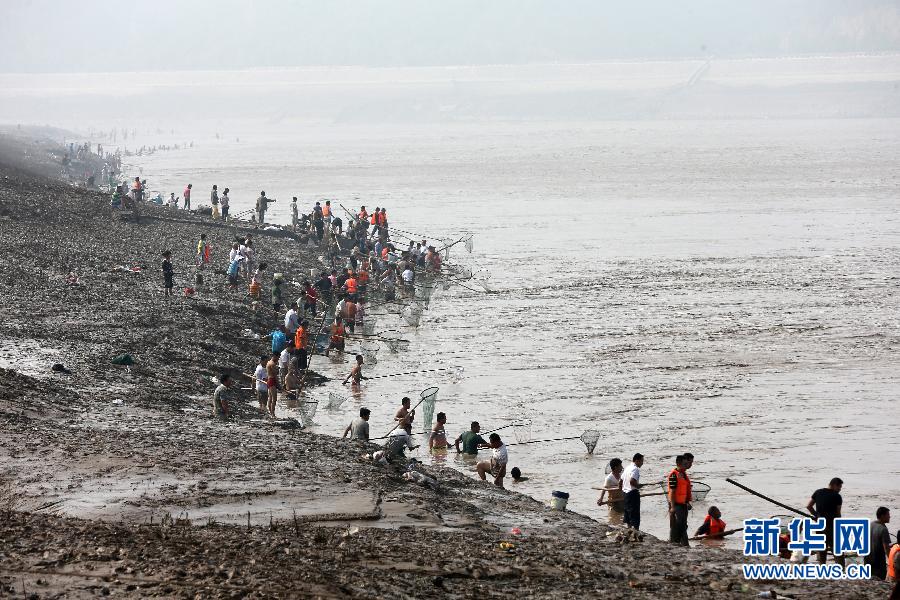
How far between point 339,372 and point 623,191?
44.1m

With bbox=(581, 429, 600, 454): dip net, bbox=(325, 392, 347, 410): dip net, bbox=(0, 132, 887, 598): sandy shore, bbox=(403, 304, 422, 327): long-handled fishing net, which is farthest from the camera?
bbox=(403, 304, 422, 327): long-handled fishing net

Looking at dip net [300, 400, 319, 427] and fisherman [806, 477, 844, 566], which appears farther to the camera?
dip net [300, 400, 319, 427]

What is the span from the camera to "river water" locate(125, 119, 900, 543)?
56.4 ft

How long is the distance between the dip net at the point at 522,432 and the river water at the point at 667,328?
118 mm

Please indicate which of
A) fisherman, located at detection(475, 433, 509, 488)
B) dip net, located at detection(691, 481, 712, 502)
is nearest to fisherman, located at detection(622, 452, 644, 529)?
dip net, located at detection(691, 481, 712, 502)

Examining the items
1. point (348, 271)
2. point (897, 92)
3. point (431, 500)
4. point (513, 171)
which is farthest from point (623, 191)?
point (897, 92)

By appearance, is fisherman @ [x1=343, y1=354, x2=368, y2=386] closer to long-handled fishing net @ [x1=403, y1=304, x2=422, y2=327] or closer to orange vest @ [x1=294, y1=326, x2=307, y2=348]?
orange vest @ [x1=294, y1=326, x2=307, y2=348]

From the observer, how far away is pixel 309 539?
33.9ft

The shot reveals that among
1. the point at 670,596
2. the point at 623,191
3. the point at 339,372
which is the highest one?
the point at 623,191

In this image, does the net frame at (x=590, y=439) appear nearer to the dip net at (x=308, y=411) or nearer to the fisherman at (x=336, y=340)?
the dip net at (x=308, y=411)

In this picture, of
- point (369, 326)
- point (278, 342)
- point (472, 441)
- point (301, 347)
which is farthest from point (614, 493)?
point (369, 326)

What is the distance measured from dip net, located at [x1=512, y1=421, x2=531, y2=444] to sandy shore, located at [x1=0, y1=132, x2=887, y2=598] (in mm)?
3053

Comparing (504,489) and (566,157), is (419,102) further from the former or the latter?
(504,489)

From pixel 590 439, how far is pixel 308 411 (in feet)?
15.7
